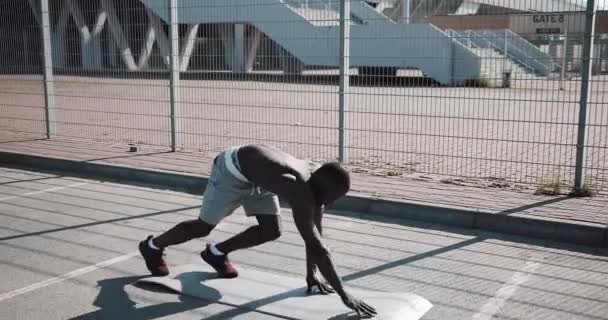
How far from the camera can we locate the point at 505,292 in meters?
4.58

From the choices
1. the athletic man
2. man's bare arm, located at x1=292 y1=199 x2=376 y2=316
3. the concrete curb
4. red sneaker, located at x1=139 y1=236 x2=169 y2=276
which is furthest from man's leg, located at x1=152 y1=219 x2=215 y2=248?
the concrete curb

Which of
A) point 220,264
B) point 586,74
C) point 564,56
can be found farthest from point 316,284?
point 564,56

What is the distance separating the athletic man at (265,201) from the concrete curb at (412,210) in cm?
232

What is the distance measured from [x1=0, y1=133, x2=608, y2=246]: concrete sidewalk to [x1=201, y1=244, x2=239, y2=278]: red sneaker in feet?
7.88

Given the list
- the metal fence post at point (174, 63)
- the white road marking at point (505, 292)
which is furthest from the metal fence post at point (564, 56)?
A: the metal fence post at point (174, 63)

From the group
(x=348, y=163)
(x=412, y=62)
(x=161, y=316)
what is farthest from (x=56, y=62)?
(x=161, y=316)

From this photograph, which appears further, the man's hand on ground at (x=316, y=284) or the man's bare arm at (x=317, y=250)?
the man's hand on ground at (x=316, y=284)

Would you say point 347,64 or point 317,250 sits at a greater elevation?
point 347,64

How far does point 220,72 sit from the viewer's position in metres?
9.18

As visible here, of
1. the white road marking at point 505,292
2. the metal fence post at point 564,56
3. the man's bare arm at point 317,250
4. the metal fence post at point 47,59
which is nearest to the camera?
the man's bare arm at point 317,250

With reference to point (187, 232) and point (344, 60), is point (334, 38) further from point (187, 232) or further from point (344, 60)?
point (187, 232)

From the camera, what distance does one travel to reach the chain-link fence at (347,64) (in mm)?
7117

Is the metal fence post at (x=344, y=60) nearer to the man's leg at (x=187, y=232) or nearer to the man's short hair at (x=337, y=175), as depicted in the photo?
the man's leg at (x=187, y=232)

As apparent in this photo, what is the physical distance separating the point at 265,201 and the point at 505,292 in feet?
5.83
